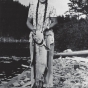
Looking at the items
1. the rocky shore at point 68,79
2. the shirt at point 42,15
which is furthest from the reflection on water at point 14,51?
the shirt at point 42,15

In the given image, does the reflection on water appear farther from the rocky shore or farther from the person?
the person

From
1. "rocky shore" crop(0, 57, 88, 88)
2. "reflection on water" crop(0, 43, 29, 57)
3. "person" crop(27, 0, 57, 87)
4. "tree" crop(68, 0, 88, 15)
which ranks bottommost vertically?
"reflection on water" crop(0, 43, 29, 57)

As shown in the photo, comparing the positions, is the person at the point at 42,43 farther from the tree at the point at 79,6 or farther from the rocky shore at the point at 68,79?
the tree at the point at 79,6

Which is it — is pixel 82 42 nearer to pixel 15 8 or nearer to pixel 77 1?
pixel 77 1

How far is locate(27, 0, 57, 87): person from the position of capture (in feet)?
17.7

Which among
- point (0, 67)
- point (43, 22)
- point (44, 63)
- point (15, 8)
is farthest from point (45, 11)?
point (15, 8)

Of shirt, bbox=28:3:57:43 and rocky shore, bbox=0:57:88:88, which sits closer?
shirt, bbox=28:3:57:43

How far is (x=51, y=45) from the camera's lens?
17.9ft

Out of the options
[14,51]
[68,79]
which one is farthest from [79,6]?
[68,79]

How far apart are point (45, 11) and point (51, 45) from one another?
684 millimetres

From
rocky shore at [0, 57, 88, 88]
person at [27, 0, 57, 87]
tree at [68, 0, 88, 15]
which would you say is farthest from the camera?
tree at [68, 0, 88, 15]

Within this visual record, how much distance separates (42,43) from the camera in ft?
17.6

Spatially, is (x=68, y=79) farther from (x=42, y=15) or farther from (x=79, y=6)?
(x=79, y=6)

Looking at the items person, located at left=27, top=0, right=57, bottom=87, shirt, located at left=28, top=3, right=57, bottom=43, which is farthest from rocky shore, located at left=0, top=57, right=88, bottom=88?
shirt, located at left=28, top=3, right=57, bottom=43
